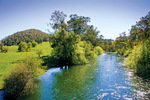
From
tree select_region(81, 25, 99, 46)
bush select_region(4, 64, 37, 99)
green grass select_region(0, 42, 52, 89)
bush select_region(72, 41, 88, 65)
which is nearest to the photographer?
bush select_region(4, 64, 37, 99)

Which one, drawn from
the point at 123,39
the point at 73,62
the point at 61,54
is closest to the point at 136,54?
the point at 73,62

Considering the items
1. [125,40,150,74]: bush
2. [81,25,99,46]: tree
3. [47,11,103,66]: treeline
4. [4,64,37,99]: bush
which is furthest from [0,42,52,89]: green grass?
[81,25,99,46]: tree

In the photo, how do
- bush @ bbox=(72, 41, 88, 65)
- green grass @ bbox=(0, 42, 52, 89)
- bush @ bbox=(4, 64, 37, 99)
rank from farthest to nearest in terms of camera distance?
bush @ bbox=(72, 41, 88, 65) < green grass @ bbox=(0, 42, 52, 89) < bush @ bbox=(4, 64, 37, 99)

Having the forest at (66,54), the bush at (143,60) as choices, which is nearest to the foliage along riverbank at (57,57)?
the forest at (66,54)

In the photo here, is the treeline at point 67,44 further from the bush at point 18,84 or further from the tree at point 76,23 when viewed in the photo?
the bush at point 18,84

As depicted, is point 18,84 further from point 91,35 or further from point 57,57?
point 91,35

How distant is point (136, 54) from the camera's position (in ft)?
83.2

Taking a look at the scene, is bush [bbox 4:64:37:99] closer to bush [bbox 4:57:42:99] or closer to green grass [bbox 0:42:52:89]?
bush [bbox 4:57:42:99]

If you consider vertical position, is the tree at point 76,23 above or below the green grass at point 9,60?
above

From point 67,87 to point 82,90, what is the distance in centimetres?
291

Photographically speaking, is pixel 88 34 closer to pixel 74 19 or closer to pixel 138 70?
pixel 74 19

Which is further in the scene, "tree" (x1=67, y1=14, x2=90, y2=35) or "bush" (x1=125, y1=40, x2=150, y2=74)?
"tree" (x1=67, y1=14, x2=90, y2=35)

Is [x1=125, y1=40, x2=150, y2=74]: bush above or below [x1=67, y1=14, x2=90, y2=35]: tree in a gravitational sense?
below

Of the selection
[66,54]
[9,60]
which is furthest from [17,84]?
[9,60]
